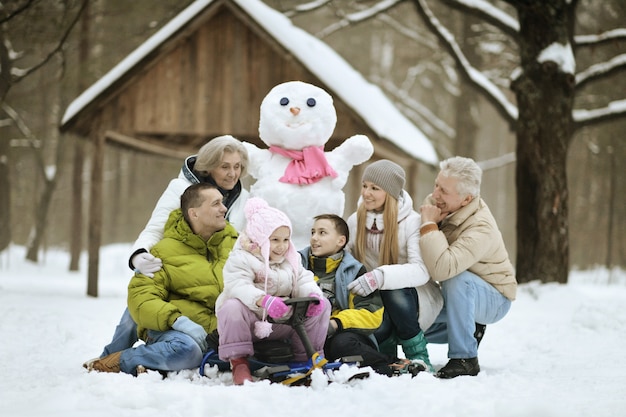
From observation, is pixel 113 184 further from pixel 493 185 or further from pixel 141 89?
pixel 141 89

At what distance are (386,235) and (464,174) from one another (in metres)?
0.62

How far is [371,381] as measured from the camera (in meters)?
3.57

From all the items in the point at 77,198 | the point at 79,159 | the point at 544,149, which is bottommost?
the point at 77,198

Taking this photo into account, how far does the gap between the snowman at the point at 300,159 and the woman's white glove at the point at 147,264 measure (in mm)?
1152

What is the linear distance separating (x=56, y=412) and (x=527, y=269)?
6.75 meters

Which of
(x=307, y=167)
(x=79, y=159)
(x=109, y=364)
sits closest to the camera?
(x=109, y=364)

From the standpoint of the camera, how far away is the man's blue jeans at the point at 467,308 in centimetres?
436

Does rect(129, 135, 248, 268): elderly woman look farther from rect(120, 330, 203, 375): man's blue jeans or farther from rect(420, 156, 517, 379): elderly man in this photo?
rect(420, 156, 517, 379): elderly man

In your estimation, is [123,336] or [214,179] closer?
[123,336]

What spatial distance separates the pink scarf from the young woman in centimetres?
56

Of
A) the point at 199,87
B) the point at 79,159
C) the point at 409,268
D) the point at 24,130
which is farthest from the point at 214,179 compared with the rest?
the point at 24,130

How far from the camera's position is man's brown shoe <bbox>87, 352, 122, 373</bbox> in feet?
13.8

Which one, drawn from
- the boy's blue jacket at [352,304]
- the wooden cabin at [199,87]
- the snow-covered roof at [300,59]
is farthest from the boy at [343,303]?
the wooden cabin at [199,87]

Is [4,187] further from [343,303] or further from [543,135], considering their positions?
[343,303]
